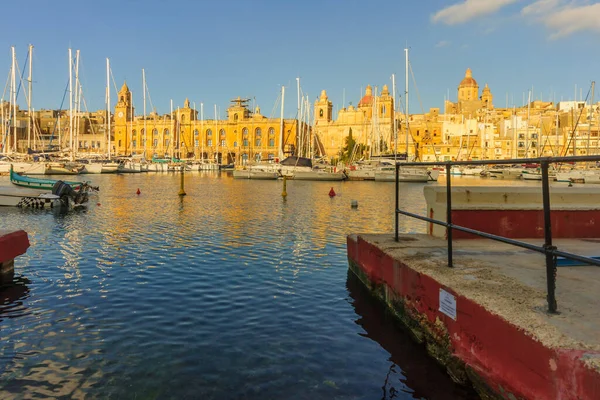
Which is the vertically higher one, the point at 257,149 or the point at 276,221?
the point at 257,149

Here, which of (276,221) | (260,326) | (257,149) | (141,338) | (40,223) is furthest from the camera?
(257,149)

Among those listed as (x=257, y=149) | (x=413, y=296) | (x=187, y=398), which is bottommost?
(x=187, y=398)

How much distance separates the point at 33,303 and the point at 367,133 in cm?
12107

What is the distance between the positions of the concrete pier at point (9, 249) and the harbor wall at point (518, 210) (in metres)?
7.69

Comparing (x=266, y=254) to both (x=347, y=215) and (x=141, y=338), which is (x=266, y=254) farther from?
(x=347, y=215)

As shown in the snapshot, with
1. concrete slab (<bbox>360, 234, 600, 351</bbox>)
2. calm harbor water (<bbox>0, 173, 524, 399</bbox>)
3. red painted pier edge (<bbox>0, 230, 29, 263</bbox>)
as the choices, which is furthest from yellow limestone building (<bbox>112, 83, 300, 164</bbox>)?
concrete slab (<bbox>360, 234, 600, 351</bbox>)

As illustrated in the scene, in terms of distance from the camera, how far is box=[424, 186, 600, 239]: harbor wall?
838cm

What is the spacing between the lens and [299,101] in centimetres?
7131

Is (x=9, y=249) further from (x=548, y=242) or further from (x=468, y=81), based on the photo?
(x=468, y=81)

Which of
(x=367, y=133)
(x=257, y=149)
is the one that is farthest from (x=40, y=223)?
(x=367, y=133)

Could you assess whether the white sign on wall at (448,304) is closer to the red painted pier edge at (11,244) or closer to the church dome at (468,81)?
the red painted pier edge at (11,244)

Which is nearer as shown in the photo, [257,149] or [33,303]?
[33,303]

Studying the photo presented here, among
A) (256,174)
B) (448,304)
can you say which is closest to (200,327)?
(448,304)

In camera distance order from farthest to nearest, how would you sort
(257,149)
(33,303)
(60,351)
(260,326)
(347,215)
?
(257,149) < (347,215) < (33,303) < (260,326) < (60,351)
